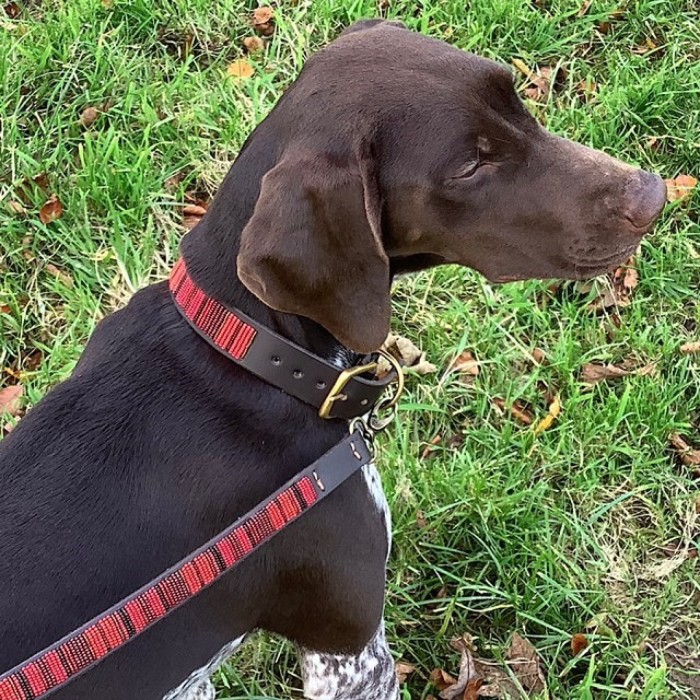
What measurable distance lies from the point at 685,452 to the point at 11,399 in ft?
8.44

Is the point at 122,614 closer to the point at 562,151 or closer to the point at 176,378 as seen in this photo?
the point at 176,378

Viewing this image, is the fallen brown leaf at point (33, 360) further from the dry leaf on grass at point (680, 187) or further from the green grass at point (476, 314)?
the dry leaf on grass at point (680, 187)

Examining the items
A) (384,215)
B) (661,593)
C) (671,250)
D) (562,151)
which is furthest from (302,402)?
(671,250)

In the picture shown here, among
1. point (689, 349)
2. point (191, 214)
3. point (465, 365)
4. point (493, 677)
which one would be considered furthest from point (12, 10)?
point (493, 677)

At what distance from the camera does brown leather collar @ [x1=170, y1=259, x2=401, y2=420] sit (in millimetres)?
2742

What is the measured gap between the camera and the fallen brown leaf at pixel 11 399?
173 inches

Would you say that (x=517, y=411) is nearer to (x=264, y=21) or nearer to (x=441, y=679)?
(x=441, y=679)

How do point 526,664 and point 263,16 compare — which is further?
point 263,16

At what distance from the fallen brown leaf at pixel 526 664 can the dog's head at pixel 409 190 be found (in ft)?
4.81

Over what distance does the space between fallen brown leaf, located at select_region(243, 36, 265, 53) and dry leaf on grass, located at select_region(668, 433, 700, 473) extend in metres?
2.68

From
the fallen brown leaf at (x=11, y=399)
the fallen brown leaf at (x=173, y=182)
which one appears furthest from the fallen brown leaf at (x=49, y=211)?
the fallen brown leaf at (x=11, y=399)

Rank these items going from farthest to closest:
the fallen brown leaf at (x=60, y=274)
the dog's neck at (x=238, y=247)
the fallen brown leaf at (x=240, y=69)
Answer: the fallen brown leaf at (x=240, y=69) < the fallen brown leaf at (x=60, y=274) < the dog's neck at (x=238, y=247)

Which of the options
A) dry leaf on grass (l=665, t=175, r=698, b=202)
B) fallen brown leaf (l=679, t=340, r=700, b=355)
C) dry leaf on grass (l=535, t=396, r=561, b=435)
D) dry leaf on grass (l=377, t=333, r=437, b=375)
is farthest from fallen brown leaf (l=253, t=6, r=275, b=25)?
fallen brown leaf (l=679, t=340, r=700, b=355)

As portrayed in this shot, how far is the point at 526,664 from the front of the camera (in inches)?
151
